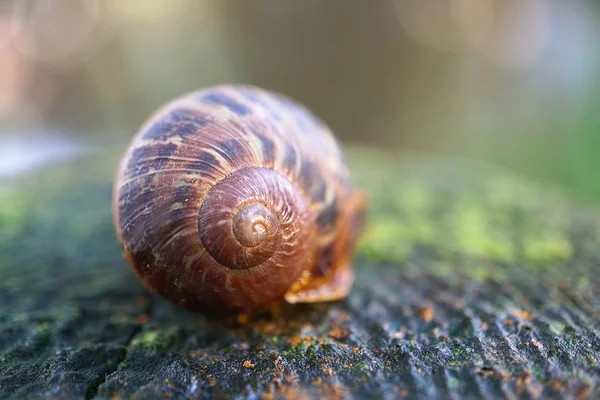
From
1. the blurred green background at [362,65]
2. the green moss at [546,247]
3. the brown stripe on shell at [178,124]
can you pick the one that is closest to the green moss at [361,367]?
the brown stripe on shell at [178,124]

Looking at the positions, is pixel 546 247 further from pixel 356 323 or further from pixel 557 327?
pixel 356 323

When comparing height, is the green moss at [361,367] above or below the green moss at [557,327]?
below

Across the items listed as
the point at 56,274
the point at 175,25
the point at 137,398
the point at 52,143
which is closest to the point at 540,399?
the point at 137,398

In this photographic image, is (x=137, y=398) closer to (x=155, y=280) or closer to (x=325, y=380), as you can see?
(x=155, y=280)

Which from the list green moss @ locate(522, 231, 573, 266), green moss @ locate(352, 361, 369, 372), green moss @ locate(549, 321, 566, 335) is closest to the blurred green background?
green moss @ locate(522, 231, 573, 266)

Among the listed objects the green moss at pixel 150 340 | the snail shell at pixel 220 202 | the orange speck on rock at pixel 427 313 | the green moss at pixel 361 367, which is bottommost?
the green moss at pixel 150 340

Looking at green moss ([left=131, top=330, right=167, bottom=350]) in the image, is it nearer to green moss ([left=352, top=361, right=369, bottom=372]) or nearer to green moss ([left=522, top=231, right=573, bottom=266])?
green moss ([left=352, top=361, right=369, bottom=372])

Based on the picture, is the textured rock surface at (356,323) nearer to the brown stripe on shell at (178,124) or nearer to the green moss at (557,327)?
the green moss at (557,327)
